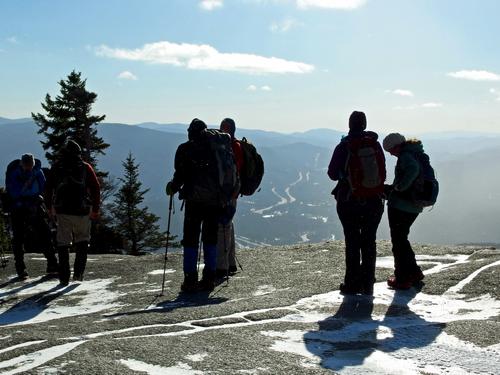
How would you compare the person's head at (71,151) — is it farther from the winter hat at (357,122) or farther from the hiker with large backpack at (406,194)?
the hiker with large backpack at (406,194)

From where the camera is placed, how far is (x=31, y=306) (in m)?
8.76

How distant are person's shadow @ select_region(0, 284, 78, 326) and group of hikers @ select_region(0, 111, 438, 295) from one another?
517 millimetres

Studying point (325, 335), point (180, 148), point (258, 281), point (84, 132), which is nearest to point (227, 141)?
point (180, 148)

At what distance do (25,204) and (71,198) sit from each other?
2.09 meters

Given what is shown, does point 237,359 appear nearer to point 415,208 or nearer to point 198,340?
point 198,340

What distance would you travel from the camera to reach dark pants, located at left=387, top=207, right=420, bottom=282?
879 centimetres

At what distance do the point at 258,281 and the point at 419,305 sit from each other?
A: 3301 mm

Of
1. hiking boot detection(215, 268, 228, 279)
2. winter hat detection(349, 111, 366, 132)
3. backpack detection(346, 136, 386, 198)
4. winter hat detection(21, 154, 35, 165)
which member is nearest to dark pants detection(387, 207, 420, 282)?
backpack detection(346, 136, 386, 198)

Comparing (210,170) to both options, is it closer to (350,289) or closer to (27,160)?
(350,289)

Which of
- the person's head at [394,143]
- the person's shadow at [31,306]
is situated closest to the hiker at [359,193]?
the person's head at [394,143]

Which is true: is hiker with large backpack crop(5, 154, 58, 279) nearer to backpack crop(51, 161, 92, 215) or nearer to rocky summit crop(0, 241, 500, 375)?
rocky summit crop(0, 241, 500, 375)

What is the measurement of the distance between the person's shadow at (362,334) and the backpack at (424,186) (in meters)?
1.81

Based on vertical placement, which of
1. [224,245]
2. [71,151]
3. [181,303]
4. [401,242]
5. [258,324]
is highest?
[71,151]

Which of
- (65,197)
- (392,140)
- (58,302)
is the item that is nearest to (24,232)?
(65,197)
